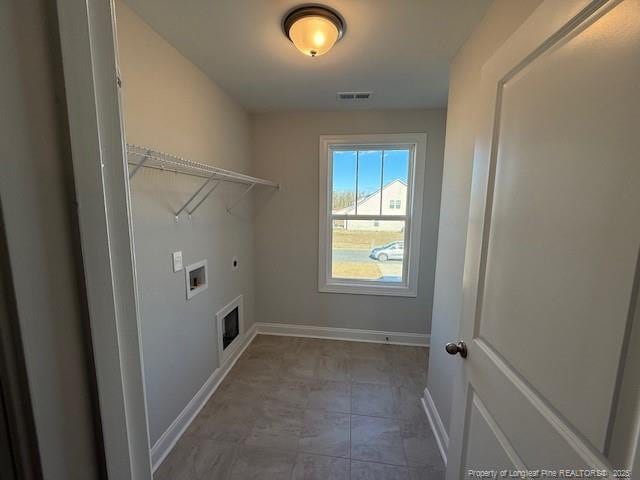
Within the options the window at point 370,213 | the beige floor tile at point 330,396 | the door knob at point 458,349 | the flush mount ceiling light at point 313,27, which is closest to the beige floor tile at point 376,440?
the beige floor tile at point 330,396

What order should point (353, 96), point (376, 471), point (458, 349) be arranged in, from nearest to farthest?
point (458, 349) < point (376, 471) < point (353, 96)

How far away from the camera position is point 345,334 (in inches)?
115

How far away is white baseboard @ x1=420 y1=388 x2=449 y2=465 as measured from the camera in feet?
5.21

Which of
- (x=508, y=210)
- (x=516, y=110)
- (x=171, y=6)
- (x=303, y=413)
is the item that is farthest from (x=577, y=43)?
(x=303, y=413)

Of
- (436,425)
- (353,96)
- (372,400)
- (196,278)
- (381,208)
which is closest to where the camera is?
(436,425)

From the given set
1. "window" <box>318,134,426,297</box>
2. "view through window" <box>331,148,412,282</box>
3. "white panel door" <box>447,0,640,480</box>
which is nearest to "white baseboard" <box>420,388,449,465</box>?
"white panel door" <box>447,0,640,480</box>

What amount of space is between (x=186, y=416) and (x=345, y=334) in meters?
1.64

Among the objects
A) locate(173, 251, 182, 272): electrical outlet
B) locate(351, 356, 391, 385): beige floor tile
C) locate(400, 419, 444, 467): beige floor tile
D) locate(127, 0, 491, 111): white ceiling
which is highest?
locate(127, 0, 491, 111): white ceiling

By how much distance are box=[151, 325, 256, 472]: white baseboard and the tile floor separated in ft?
0.14

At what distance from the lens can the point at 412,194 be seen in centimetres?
263

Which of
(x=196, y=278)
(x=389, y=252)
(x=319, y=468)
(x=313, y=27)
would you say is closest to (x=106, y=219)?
(x=313, y=27)

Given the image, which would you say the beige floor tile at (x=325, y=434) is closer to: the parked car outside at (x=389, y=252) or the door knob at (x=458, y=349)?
the door knob at (x=458, y=349)

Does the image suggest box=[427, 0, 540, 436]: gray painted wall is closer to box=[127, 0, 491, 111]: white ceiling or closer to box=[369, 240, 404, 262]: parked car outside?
box=[127, 0, 491, 111]: white ceiling

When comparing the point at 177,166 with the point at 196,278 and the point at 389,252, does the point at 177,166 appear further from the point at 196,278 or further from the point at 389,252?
the point at 389,252
